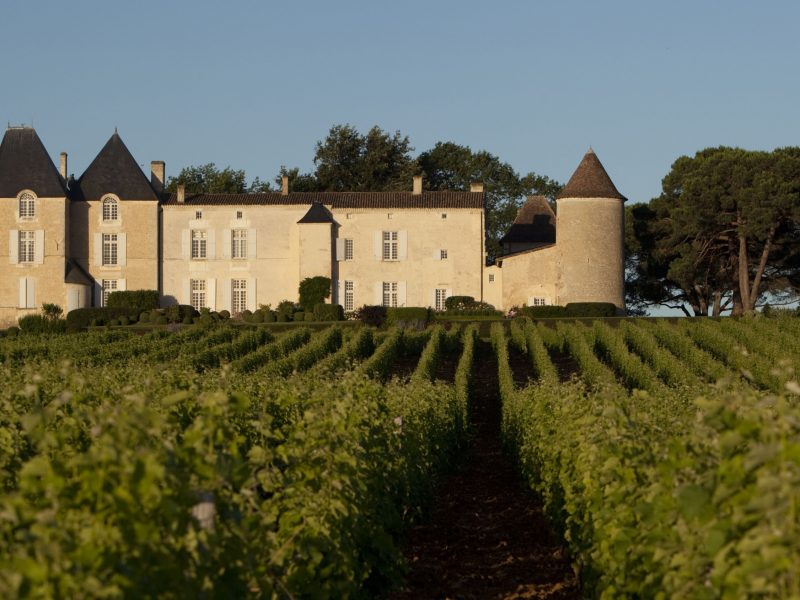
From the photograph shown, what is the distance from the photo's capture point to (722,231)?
46.0m

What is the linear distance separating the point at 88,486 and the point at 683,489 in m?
1.77

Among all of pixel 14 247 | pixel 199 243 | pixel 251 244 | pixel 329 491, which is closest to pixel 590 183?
pixel 251 244

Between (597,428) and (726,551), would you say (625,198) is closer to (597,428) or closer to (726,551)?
(597,428)

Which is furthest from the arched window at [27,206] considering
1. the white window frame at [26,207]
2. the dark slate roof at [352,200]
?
the dark slate roof at [352,200]

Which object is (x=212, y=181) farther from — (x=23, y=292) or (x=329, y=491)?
(x=329, y=491)

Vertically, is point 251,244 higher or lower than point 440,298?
higher

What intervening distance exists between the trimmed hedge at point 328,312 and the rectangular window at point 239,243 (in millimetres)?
4961

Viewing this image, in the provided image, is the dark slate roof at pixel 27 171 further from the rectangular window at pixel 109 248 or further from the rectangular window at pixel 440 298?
the rectangular window at pixel 440 298

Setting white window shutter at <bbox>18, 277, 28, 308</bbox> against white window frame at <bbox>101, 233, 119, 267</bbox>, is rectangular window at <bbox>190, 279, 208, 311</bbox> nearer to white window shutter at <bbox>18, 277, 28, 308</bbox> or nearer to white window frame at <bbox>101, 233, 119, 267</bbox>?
white window frame at <bbox>101, 233, 119, 267</bbox>

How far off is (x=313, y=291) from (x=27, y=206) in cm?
1012

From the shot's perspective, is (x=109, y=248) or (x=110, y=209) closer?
(x=109, y=248)

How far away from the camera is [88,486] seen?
3.73m

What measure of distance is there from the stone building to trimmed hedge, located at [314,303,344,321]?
2647 millimetres

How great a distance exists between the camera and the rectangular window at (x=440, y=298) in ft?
145
